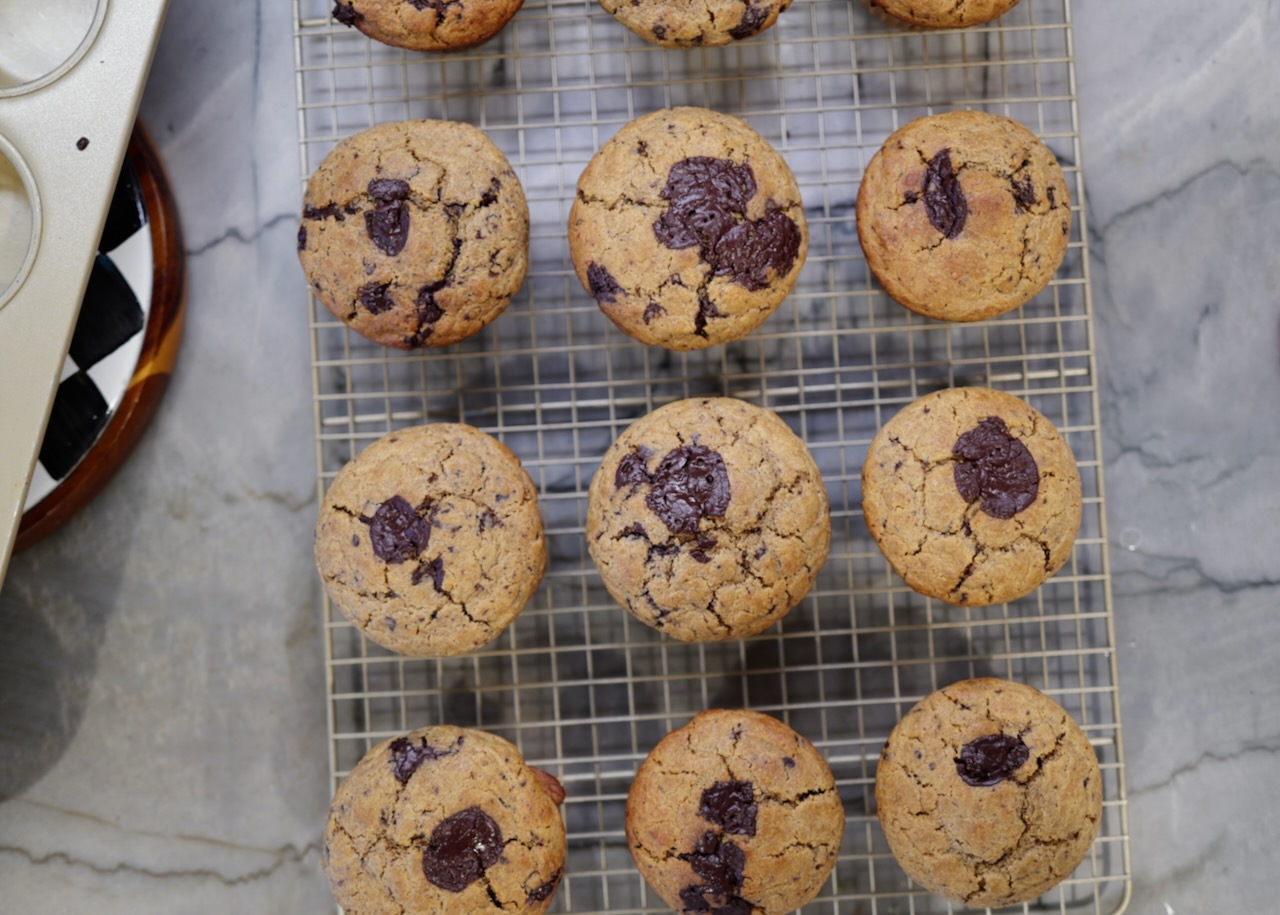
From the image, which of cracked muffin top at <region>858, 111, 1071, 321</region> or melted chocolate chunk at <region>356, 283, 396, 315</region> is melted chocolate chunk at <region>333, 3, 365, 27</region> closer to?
melted chocolate chunk at <region>356, 283, 396, 315</region>

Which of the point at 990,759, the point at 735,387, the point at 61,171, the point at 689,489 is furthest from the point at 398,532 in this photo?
the point at 990,759

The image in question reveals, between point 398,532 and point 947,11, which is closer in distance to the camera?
point 398,532

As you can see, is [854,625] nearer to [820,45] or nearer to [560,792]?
[560,792]

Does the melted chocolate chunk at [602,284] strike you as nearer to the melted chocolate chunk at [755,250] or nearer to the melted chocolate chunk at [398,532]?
the melted chocolate chunk at [755,250]

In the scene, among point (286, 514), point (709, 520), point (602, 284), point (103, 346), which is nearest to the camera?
point (709, 520)

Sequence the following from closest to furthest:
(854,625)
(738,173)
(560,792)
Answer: (738,173)
(560,792)
(854,625)

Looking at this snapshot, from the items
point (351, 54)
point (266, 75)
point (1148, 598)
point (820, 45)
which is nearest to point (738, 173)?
point (820, 45)

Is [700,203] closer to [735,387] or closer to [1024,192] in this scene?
[735,387]
